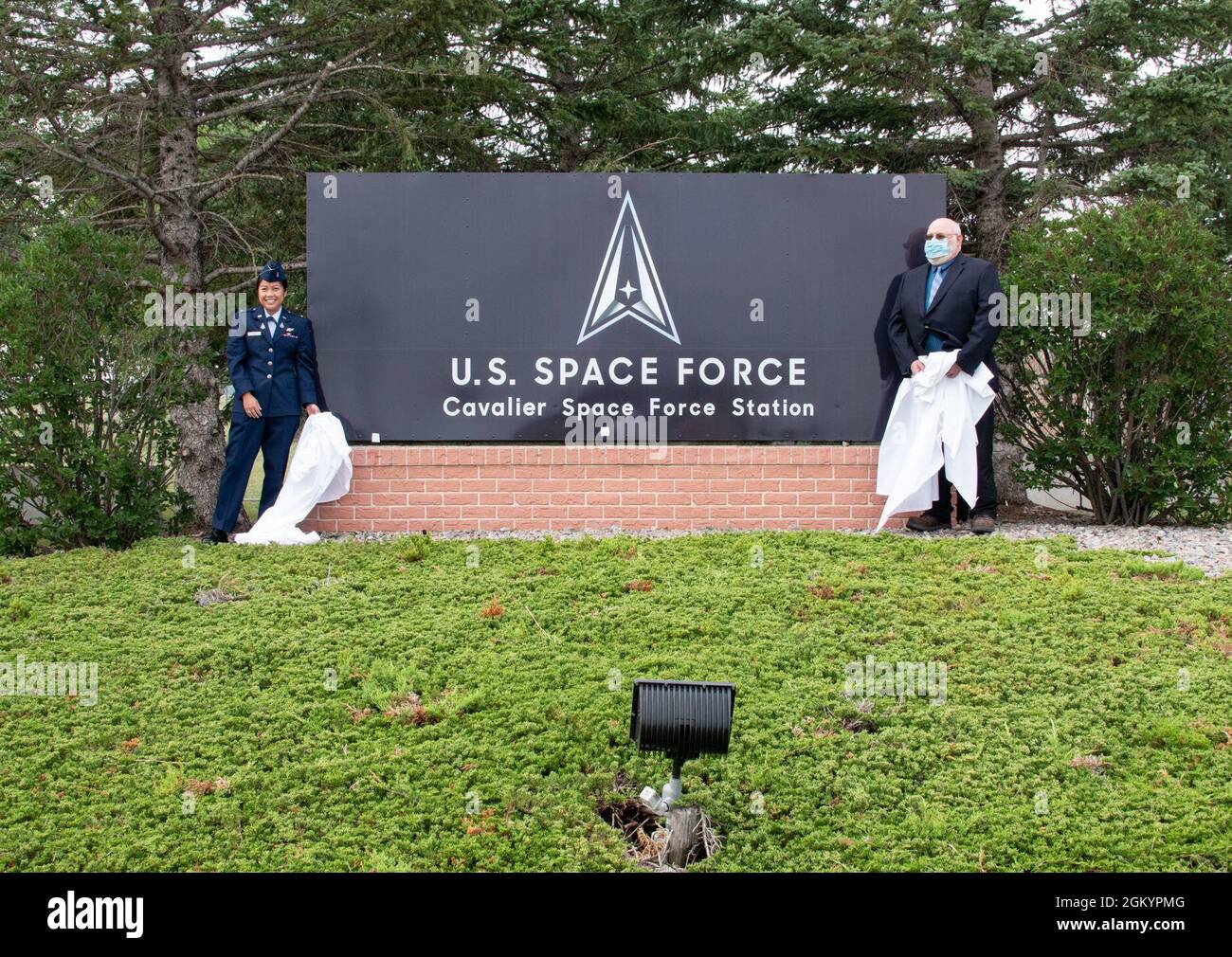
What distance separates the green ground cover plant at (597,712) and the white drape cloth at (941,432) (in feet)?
3.24

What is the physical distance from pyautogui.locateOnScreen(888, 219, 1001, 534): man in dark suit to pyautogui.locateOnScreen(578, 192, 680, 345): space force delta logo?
1.76m

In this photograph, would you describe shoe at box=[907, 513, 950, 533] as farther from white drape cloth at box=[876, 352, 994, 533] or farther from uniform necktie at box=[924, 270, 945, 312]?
uniform necktie at box=[924, 270, 945, 312]

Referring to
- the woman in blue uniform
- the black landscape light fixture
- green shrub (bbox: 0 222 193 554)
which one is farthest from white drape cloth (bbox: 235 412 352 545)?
the black landscape light fixture

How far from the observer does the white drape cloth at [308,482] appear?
8.14 metres

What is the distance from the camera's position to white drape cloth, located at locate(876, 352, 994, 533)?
26.5 feet

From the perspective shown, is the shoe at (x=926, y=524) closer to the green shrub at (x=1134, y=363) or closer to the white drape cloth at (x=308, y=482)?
Result: the green shrub at (x=1134, y=363)

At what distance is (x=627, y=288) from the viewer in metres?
8.97

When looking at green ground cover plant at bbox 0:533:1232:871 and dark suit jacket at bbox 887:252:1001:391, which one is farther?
dark suit jacket at bbox 887:252:1001:391

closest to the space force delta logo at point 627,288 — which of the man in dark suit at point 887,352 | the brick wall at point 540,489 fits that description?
the brick wall at point 540,489

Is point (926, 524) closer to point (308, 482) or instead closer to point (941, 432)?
point (941, 432)

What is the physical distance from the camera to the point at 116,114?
12227 mm
